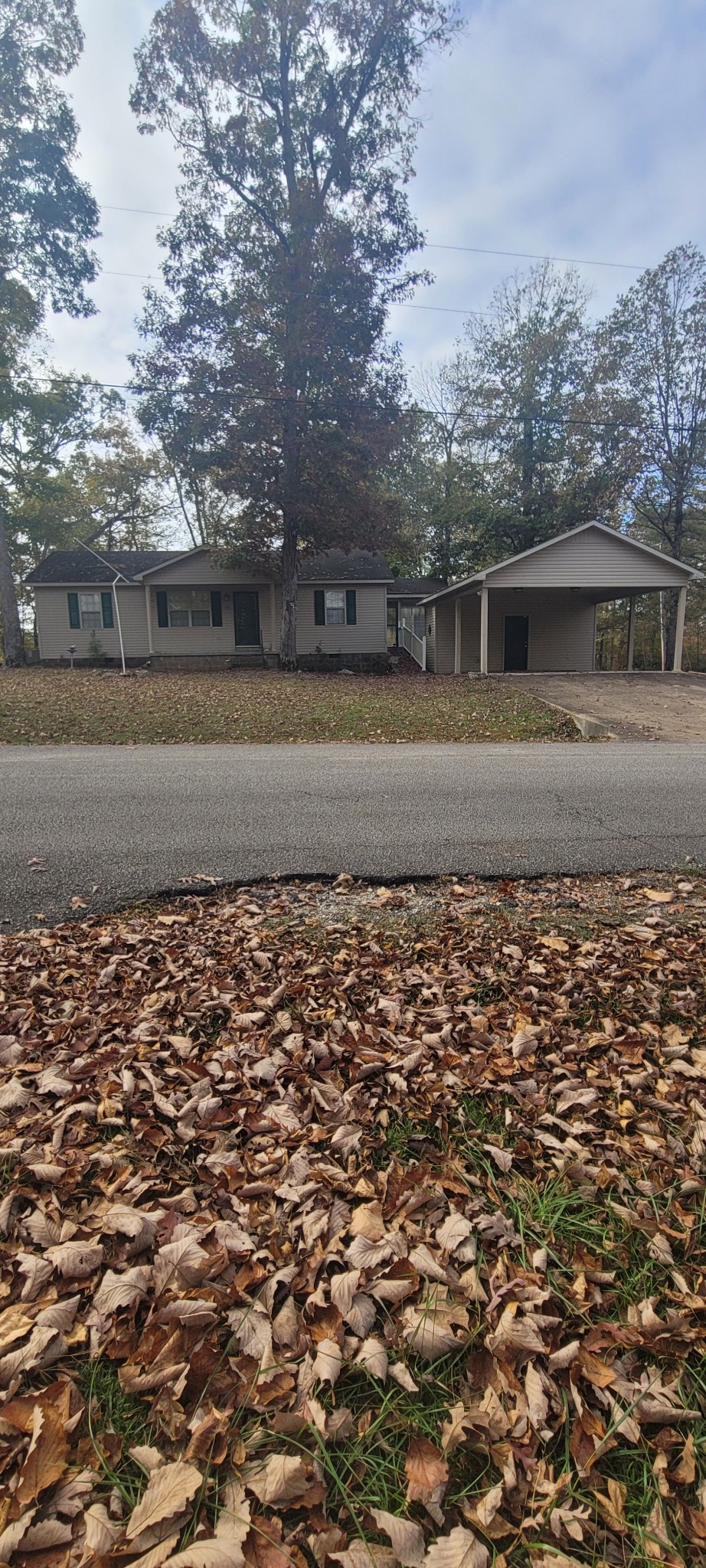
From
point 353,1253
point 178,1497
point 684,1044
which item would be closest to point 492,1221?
point 353,1253

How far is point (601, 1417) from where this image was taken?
1462 mm

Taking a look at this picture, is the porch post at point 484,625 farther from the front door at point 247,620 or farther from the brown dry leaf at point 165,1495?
the brown dry leaf at point 165,1495

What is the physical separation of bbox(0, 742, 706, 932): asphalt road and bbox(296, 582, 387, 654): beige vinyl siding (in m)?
17.1

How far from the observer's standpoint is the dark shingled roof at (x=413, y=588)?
29422mm

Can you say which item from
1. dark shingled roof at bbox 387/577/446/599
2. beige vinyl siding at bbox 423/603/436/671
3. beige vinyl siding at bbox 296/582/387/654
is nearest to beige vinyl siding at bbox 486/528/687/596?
beige vinyl siding at bbox 423/603/436/671

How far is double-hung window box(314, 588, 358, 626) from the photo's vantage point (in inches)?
989

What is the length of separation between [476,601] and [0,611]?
49.7 ft

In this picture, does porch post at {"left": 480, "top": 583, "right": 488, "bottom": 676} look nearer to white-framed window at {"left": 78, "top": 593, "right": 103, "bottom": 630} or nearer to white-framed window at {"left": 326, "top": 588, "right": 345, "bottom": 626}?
white-framed window at {"left": 326, "top": 588, "right": 345, "bottom": 626}

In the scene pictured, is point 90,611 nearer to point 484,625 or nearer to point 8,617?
point 8,617

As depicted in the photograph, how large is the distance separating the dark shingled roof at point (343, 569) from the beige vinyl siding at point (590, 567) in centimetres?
637

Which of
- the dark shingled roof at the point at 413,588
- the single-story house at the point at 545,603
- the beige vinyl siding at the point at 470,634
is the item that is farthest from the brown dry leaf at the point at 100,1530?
the dark shingled roof at the point at 413,588

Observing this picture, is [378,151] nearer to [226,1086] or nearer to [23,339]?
[23,339]

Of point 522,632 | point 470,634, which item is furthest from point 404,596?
point 522,632

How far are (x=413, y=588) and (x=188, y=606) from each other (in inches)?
385
